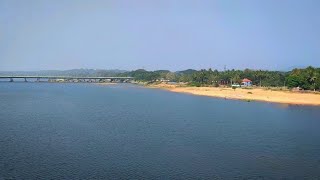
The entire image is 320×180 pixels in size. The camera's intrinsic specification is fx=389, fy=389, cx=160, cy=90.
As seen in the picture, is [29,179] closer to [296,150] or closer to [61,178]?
[61,178]

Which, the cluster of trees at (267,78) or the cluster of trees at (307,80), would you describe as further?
the cluster of trees at (267,78)

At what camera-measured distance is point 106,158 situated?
27.1 metres

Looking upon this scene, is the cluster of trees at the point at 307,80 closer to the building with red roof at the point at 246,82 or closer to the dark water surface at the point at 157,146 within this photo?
the building with red roof at the point at 246,82

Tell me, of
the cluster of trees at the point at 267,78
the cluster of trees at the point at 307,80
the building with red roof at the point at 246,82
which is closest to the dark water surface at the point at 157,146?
the cluster of trees at the point at 307,80

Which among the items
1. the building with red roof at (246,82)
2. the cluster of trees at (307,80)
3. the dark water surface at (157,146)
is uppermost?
the cluster of trees at (307,80)

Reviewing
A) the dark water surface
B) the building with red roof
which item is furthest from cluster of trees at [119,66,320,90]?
the dark water surface

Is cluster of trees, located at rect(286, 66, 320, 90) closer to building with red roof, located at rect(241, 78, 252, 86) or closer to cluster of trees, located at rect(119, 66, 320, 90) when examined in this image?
cluster of trees, located at rect(119, 66, 320, 90)

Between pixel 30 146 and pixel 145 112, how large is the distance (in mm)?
25350

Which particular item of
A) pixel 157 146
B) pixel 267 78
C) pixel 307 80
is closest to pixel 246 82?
pixel 267 78

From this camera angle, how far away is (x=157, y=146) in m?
31.0

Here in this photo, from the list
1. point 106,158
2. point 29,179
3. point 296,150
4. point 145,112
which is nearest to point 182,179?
point 106,158

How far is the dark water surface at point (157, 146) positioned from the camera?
24.2m

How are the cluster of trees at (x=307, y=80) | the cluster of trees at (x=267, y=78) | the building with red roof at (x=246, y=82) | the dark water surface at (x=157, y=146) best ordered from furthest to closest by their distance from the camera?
1. the building with red roof at (x=246, y=82)
2. the cluster of trees at (x=267, y=78)
3. the cluster of trees at (x=307, y=80)
4. the dark water surface at (x=157, y=146)

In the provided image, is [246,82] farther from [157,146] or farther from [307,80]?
[157,146]
